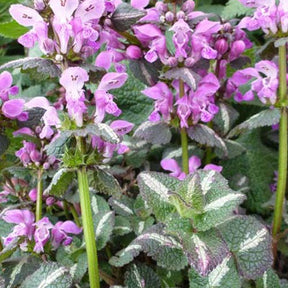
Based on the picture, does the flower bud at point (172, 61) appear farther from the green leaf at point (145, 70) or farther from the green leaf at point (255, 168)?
the green leaf at point (255, 168)

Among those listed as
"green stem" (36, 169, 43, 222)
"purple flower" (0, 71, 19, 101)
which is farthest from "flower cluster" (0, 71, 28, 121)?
"green stem" (36, 169, 43, 222)

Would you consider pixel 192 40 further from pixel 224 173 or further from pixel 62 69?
pixel 224 173

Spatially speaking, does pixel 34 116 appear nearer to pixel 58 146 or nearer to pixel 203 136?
pixel 58 146

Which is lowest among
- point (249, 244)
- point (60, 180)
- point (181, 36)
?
point (249, 244)

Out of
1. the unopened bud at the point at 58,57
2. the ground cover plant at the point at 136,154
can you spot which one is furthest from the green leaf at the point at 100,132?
the unopened bud at the point at 58,57

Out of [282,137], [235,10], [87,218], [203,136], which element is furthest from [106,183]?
[235,10]

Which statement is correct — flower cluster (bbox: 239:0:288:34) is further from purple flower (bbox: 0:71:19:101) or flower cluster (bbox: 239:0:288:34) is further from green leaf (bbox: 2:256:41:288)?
green leaf (bbox: 2:256:41:288)
